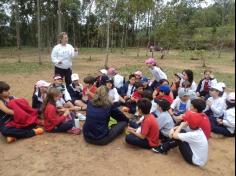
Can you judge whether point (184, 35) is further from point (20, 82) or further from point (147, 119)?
point (147, 119)

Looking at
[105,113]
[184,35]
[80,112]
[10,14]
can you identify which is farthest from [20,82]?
[10,14]

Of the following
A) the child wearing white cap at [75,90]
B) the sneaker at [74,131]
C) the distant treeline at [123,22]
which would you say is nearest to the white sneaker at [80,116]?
the sneaker at [74,131]

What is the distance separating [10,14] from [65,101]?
Result: 96.5ft

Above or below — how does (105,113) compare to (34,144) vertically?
above

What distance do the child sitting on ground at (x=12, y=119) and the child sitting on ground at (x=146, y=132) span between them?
166cm

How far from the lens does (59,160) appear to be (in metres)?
4.29

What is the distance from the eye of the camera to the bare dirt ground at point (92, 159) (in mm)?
4016

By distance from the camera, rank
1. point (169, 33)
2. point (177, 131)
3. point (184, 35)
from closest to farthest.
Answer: point (177, 131), point (169, 33), point (184, 35)

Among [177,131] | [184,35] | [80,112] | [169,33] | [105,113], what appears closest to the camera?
[177,131]

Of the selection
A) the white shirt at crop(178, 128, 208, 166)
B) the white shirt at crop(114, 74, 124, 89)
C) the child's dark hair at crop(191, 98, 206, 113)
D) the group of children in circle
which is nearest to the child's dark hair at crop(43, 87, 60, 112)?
the group of children in circle

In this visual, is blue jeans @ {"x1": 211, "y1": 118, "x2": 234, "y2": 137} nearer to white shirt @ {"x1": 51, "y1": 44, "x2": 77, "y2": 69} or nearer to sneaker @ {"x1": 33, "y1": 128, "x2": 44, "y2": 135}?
sneaker @ {"x1": 33, "y1": 128, "x2": 44, "y2": 135}

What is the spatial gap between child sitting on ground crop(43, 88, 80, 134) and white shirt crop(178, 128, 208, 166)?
1.92 m

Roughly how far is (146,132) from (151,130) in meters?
0.08

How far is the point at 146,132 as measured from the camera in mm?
4398
